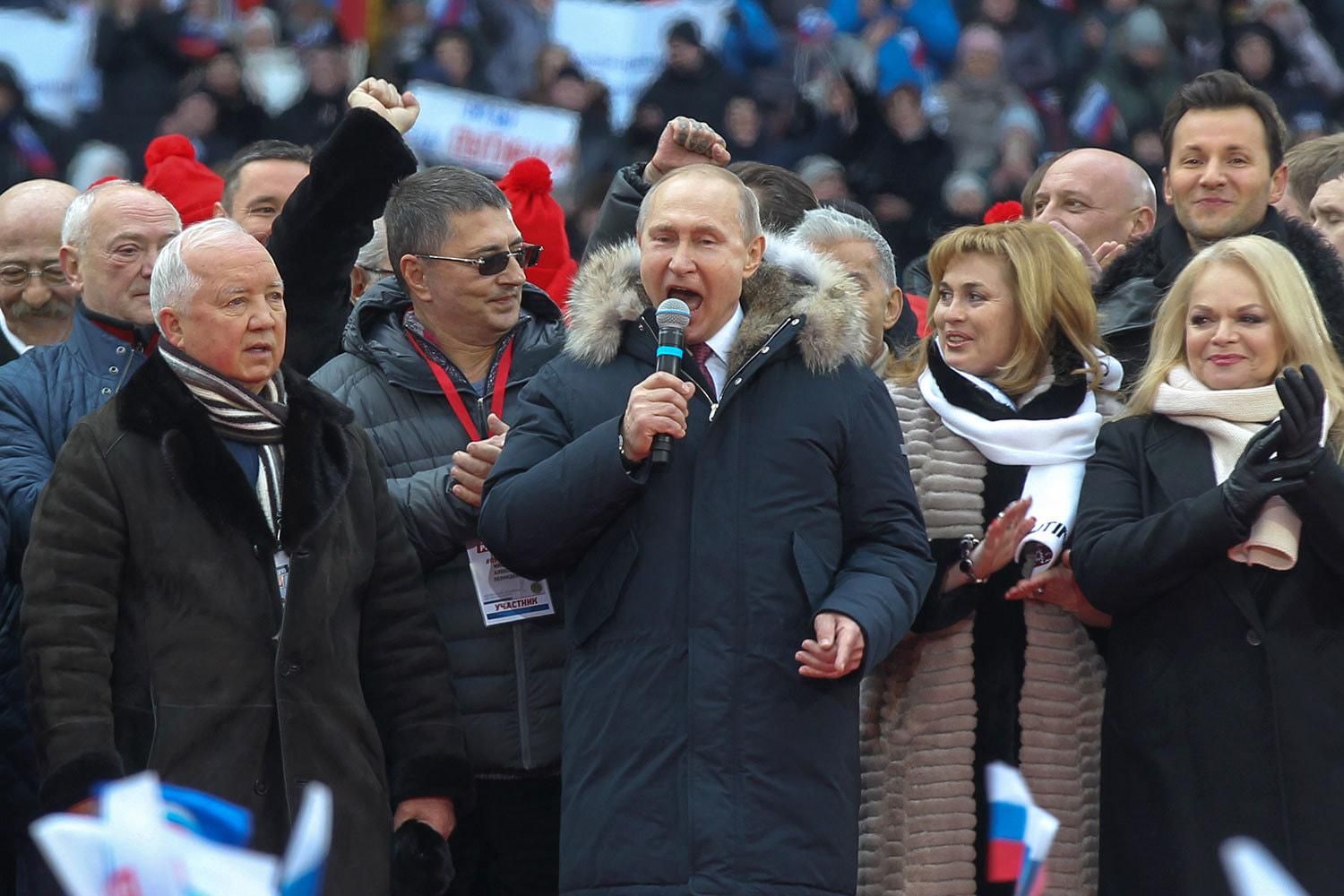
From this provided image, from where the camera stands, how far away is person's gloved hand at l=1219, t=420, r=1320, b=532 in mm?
4680

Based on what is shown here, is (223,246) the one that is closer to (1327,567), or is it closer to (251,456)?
(251,456)

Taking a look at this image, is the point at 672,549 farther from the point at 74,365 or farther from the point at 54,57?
the point at 54,57

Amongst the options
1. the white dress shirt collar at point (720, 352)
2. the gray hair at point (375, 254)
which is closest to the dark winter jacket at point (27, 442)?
the gray hair at point (375, 254)

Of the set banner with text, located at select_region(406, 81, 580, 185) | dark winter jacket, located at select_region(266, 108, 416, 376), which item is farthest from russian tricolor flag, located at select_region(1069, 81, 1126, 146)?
dark winter jacket, located at select_region(266, 108, 416, 376)

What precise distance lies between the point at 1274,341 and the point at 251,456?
2234 mm

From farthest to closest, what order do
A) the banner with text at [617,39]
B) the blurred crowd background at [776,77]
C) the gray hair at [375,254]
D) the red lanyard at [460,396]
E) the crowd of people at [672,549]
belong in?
the banner with text at [617,39], the blurred crowd background at [776,77], the gray hair at [375,254], the red lanyard at [460,396], the crowd of people at [672,549]

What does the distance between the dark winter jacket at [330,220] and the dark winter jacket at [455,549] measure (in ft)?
1.00

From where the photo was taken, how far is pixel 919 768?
5.09 metres

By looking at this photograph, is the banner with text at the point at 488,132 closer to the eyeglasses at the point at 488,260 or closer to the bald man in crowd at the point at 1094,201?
the bald man in crowd at the point at 1094,201

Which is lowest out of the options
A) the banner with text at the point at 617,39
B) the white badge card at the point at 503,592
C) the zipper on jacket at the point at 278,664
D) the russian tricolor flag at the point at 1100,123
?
the zipper on jacket at the point at 278,664

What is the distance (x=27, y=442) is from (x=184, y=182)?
214 cm

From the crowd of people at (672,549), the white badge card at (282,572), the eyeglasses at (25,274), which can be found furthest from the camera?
the eyeglasses at (25,274)

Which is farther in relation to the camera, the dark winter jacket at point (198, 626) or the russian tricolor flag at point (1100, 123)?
the russian tricolor flag at point (1100, 123)

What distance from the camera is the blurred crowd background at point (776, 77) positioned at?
1293 centimetres
